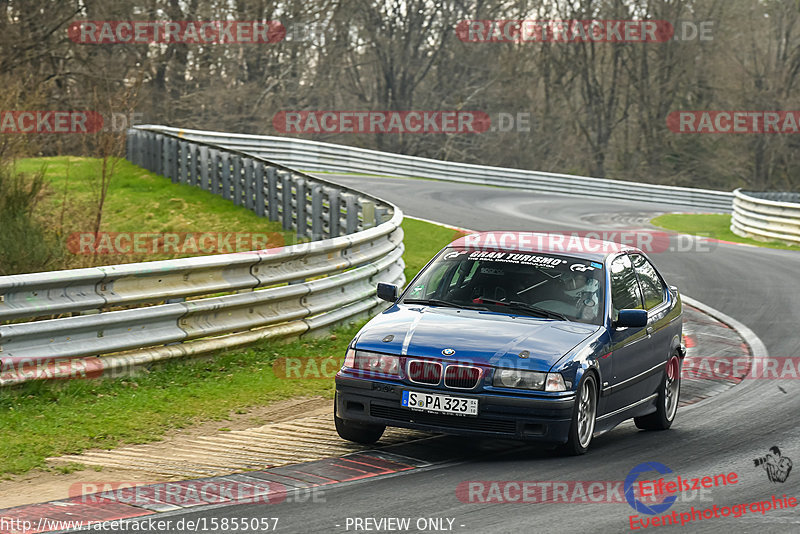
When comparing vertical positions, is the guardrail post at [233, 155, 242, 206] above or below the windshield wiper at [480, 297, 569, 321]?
below

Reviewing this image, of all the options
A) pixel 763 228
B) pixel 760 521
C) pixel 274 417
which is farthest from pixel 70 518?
pixel 763 228

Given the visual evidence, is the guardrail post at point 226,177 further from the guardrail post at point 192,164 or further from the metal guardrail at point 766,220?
the metal guardrail at point 766,220

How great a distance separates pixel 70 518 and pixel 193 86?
43498 millimetres

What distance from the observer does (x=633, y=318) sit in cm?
818

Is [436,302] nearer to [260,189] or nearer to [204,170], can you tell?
[260,189]

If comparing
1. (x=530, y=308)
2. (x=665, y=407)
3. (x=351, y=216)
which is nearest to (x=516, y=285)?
(x=530, y=308)

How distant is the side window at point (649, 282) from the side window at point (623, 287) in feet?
0.52

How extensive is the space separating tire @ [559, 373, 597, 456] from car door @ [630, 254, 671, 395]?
1.18 metres

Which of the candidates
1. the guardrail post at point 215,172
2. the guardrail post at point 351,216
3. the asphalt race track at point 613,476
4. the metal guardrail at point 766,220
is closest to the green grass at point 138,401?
the asphalt race track at point 613,476

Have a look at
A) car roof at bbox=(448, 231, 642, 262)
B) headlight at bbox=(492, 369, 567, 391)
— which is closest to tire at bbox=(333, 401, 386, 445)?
headlight at bbox=(492, 369, 567, 391)

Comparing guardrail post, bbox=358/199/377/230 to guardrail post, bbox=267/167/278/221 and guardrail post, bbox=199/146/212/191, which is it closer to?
guardrail post, bbox=267/167/278/221

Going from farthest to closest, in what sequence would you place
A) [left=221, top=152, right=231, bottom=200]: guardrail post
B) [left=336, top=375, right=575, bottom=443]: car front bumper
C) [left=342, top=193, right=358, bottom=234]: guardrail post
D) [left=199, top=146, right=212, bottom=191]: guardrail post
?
1. [left=199, top=146, right=212, bottom=191]: guardrail post
2. [left=221, top=152, right=231, bottom=200]: guardrail post
3. [left=342, top=193, right=358, bottom=234]: guardrail post
4. [left=336, top=375, right=575, bottom=443]: car front bumper

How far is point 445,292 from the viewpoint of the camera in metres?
8.55

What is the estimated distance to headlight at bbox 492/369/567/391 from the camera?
23.8 ft
